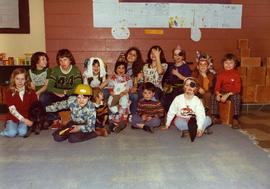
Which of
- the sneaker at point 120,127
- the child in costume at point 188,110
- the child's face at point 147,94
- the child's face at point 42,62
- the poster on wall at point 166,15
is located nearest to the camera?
the child in costume at point 188,110

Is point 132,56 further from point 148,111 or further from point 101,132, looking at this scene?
point 101,132

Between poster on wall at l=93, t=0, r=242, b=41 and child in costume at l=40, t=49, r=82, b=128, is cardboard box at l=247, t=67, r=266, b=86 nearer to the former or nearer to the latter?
poster on wall at l=93, t=0, r=242, b=41

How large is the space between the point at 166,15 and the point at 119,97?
4.76 feet

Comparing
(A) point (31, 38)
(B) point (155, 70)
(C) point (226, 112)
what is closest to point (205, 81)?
(C) point (226, 112)

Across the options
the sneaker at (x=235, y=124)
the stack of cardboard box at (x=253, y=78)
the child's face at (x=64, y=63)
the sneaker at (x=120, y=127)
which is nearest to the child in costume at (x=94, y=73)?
the child's face at (x=64, y=63)

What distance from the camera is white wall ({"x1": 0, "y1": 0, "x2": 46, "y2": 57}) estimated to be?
14.7 feet

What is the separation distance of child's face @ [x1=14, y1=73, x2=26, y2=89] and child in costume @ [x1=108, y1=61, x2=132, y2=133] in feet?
3.15

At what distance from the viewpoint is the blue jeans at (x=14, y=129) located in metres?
3.34

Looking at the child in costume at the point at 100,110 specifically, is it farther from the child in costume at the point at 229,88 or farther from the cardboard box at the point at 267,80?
the cardboard box at the point at 267,80

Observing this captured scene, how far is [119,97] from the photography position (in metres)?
3.81

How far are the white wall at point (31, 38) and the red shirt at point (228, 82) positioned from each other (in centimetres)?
240

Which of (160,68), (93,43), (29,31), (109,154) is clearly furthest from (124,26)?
(109,154)

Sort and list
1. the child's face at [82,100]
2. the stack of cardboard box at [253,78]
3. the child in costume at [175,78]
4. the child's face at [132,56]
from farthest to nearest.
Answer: the stack of cardboard box at [253,78] < the child's face at [132,56] < the child in costume at [175,78] < the child's face at [82,100]

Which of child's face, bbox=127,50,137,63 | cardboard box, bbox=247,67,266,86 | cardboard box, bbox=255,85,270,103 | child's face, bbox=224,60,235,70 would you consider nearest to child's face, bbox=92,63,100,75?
child's face, bbox=127,50,137,63
